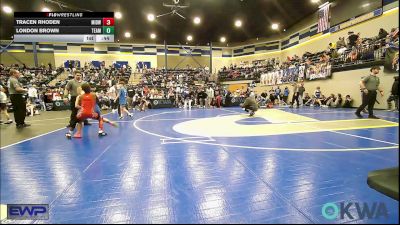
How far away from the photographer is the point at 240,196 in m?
2.13

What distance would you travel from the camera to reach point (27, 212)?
1.86 m

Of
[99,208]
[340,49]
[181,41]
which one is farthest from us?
[181,41]

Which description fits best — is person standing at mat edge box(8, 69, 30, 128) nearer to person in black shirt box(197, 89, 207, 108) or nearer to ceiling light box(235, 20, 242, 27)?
person in black shirt box(197, 89, 207, 108)

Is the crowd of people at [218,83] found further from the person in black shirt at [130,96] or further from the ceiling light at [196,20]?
the ceiling light at [196,20]

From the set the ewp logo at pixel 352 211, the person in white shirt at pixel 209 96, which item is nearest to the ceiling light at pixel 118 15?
the person in white shirt at pixel 209 96

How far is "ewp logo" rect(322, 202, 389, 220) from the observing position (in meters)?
1.76

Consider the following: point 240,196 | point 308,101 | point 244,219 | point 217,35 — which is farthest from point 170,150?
point 217,35

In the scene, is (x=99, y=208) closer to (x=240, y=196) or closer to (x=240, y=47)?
(x=240, y=196)

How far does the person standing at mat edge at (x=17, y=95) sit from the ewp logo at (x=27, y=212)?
19.6ft

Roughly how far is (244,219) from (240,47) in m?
28.6

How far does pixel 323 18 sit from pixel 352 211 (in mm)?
18196

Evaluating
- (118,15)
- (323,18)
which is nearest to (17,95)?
(118,15)

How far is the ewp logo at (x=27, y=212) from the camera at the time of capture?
1794 millimetres
